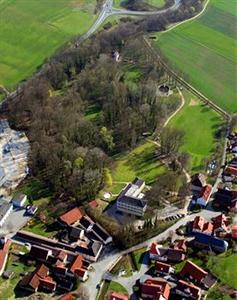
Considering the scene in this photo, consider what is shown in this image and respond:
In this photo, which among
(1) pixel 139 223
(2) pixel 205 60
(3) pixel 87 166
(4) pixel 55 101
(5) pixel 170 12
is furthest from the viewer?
(5) pixel 170 12

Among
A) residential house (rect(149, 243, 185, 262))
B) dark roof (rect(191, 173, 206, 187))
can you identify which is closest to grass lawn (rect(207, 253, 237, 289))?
residential house (rect(149, 243, 185, 262))

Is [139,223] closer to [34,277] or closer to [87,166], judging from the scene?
[87,166]

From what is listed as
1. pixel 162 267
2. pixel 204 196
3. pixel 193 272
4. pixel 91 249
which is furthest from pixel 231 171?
pixel 91 249

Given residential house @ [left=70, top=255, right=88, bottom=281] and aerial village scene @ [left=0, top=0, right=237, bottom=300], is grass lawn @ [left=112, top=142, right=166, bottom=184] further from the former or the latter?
residential house @ [left=70, top=255, right=88, bottom=281]

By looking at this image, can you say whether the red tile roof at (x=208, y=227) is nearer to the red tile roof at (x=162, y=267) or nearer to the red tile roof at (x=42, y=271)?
the red tile roof at (x=162, y=267)

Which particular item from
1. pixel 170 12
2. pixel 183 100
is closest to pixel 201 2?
pixel 170 12

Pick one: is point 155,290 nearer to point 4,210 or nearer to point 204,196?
point 204,196
